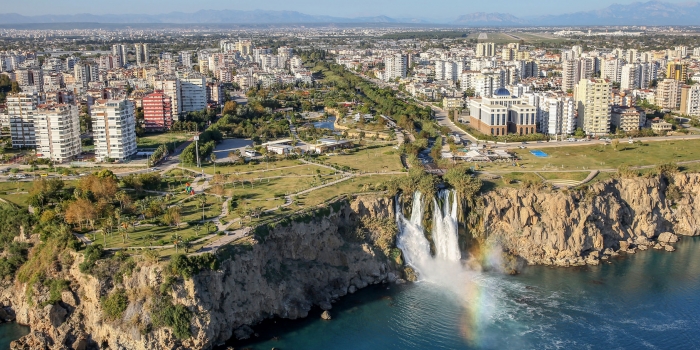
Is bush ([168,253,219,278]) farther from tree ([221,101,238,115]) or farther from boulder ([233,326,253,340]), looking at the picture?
tree ([221,101,238,115])

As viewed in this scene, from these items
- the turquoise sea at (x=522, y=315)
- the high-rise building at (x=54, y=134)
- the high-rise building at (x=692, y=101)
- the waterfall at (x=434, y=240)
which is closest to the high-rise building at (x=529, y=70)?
the high-rise building at (x=692, y=101)

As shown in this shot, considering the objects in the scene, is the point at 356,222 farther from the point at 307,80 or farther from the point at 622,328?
the point at 307,80

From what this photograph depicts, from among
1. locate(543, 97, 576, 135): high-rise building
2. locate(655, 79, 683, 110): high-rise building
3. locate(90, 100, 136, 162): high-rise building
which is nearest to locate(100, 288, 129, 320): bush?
locate(90, 100, 136, 162): high-rise building

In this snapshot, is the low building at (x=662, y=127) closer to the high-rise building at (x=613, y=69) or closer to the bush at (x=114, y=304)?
the high-rise building at (x=613, y=69)

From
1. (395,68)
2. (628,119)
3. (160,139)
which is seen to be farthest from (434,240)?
(395,68)

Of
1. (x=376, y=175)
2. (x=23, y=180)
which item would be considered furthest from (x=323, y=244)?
(x=23, y=180)
